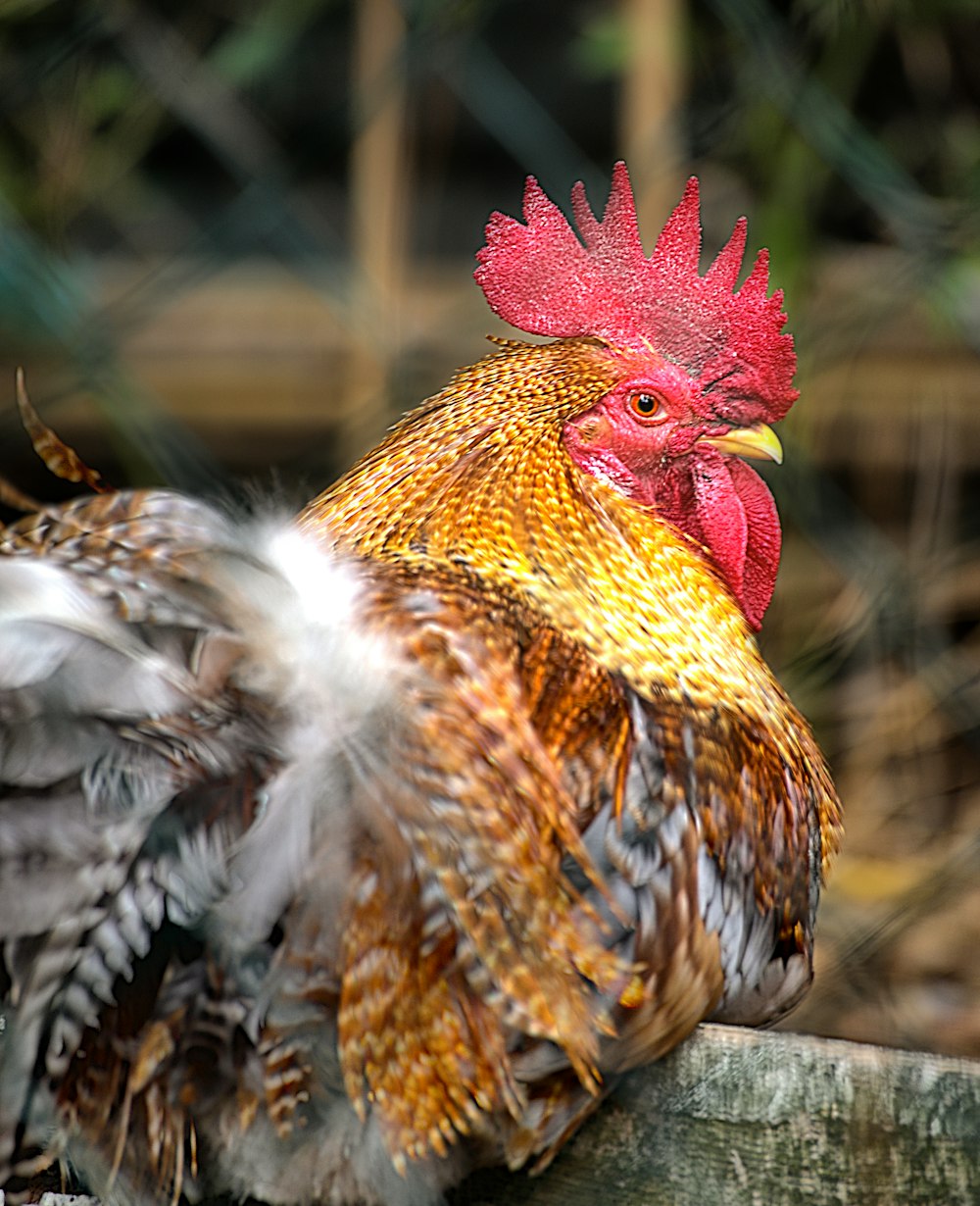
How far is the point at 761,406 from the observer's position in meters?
1.43

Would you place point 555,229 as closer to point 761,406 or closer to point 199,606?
point 761,406

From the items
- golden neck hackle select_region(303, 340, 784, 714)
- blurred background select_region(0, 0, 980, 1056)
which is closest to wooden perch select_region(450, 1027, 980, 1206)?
golden neck hackle select_region(303, 340, 784, 714)

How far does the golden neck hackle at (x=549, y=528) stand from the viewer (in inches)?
48.9

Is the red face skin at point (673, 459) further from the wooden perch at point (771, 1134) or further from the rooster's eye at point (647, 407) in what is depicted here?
the wooden perch at point (771, 1134)

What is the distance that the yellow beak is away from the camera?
1.41m

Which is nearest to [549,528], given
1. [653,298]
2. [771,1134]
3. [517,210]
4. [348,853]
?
[653,298]

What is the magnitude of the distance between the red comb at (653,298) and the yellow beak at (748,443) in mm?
19

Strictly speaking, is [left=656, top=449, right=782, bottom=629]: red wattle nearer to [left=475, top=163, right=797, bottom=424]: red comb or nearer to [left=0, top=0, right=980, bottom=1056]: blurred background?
[left=475, top=163, right=797, bottom=424]: red comb

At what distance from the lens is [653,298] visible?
145cm

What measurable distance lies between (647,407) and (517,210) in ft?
8.62

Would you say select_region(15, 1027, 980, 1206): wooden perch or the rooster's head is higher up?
the rooster's head

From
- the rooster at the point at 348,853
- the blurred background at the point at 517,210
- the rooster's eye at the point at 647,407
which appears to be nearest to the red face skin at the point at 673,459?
the rooster's eye at the point at 647,407

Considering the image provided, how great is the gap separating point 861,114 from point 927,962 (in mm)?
2085

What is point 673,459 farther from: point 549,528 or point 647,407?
point 549,528
